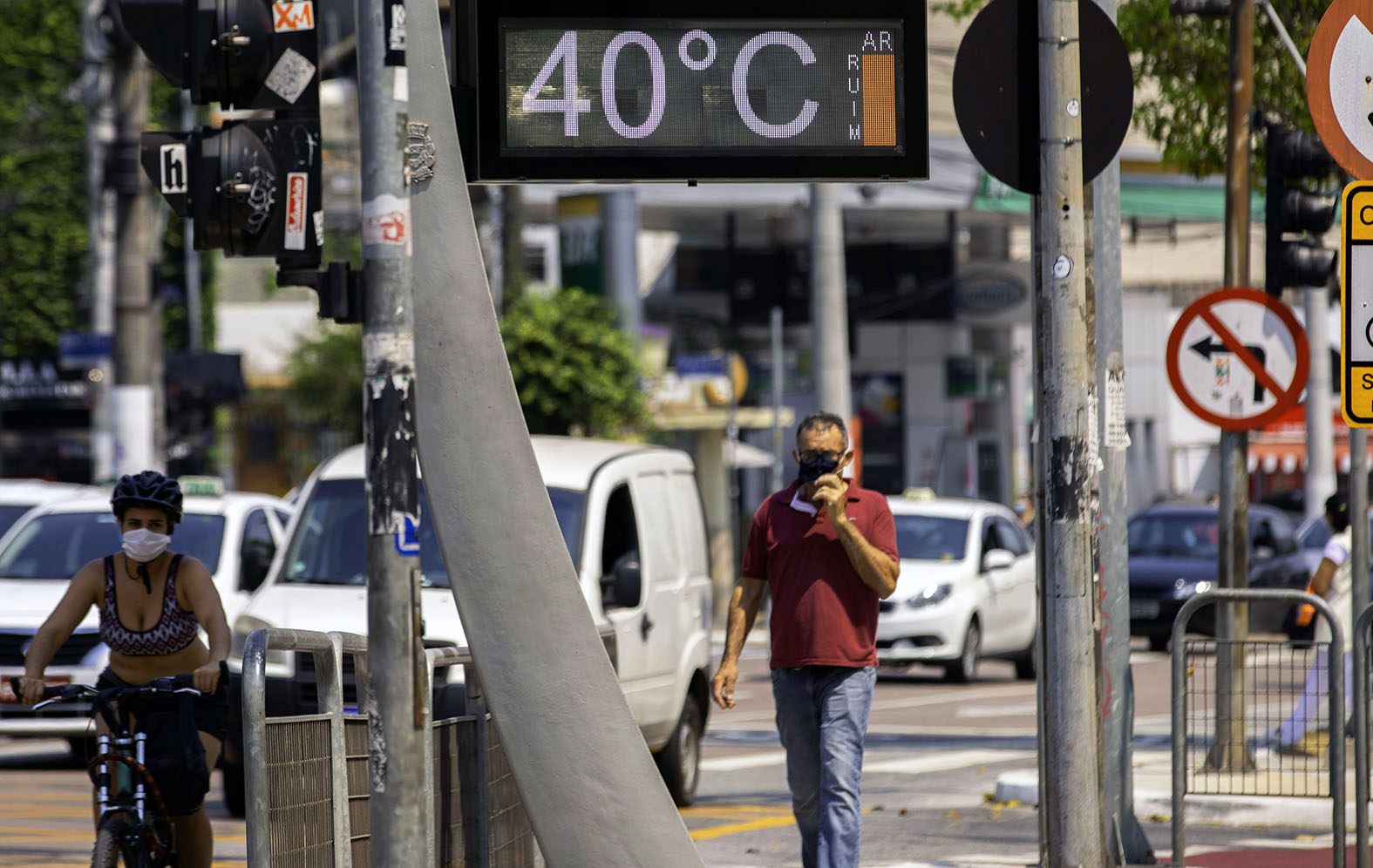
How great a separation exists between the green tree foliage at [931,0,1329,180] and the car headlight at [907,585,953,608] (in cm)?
577

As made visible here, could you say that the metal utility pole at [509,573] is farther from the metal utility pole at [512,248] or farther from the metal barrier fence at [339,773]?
the metal utility pole at [512,248]

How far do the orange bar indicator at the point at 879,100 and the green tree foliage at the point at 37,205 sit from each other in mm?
40134

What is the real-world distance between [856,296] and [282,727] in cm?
3326

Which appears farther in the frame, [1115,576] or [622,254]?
[622,254]

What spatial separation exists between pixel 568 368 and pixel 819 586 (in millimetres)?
20358

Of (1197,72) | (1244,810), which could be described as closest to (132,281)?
(1197,72)

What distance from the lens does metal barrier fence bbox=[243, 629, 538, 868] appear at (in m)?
5.45

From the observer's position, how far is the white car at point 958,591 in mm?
19531

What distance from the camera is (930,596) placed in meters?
19.6

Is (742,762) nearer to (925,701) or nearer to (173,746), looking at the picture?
(925,701)

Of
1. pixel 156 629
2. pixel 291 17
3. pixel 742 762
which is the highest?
pixel 291 17

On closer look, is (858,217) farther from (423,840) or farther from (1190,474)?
(423,840)

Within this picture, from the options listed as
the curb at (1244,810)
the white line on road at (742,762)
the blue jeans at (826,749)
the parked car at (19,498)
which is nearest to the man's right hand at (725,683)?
the blue jeans at (826,749)

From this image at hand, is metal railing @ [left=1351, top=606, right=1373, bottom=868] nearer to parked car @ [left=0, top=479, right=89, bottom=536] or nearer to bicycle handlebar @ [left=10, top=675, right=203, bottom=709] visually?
bicycle handlebar @ [left=10, top=675, right=203, bottom=709]
